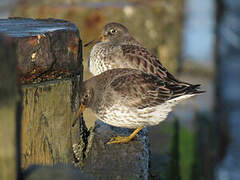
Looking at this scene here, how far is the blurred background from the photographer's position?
595 cm

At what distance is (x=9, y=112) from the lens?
2.01 m

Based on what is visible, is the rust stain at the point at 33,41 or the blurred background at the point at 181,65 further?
the blurred background at the point at 181,65

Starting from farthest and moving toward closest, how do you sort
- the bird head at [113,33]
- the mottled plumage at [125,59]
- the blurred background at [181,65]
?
1. the bird head at [113,33]
2. the blurred background at [181,65]
3. the mottled plumage at [125,59]

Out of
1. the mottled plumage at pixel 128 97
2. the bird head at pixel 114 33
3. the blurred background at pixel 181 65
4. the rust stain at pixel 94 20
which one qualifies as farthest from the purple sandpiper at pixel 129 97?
the rust stain at pixel 94 20

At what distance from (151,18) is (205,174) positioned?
3.38 meters

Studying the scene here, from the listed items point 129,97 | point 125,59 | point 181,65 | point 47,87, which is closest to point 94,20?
point 181,65

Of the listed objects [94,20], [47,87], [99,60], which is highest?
[94,20]

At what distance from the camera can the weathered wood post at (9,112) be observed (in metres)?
1.94

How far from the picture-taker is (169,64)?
9188mm

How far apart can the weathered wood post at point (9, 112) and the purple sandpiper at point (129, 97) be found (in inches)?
98.2

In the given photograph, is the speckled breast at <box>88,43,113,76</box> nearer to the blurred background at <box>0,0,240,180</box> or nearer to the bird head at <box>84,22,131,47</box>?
the bird head at <box>84,22,131,47</box>

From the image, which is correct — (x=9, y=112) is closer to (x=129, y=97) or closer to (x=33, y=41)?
(x=33, y=41)

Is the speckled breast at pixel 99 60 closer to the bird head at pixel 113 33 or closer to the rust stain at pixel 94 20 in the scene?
the bird head at pixel 113 33

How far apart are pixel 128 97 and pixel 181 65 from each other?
15.9ft
